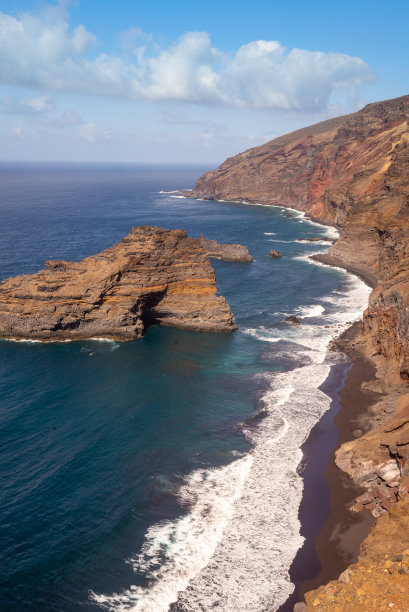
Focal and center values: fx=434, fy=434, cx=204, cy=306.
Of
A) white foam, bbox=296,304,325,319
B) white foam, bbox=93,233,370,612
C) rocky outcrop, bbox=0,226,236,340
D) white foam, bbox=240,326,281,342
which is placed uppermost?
rocky outcrop, bbox=0,226,236,340

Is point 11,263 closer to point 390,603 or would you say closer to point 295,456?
point 295,456

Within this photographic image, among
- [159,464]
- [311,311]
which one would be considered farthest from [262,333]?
[159,464]

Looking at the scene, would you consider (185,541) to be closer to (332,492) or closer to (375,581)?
(332,492)

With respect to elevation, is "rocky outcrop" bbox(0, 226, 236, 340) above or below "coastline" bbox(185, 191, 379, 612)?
above

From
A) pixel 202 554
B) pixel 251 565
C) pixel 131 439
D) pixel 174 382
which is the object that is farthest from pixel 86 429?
pixel 251 565

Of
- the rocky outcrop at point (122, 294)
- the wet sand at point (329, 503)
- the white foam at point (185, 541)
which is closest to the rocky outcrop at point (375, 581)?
the wet sand at point (329, 503)

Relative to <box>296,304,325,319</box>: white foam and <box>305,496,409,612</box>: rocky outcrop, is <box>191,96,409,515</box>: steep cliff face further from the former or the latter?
<box>296,304,325,319</box>: white foam

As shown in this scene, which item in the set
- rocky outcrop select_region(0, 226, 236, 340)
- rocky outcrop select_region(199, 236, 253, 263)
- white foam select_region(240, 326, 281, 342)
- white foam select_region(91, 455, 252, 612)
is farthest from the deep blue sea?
rocky outcrop select_region(199, 236, 253, 263)
